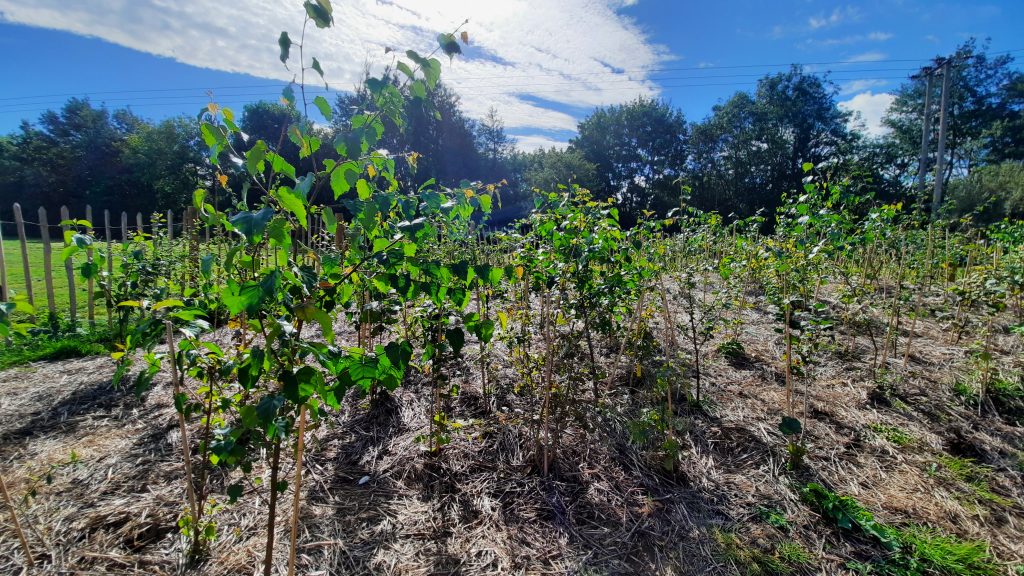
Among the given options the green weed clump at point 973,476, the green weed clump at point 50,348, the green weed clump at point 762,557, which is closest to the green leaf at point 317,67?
the green weed clump at point 762,557

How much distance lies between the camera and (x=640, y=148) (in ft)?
96.1

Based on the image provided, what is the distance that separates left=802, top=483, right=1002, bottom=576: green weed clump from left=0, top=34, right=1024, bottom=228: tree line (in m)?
21.0

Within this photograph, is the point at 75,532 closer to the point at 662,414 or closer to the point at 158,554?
the point at 158,554

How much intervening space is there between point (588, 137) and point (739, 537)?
30671mm

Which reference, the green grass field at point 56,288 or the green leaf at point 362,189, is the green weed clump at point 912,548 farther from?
the green grass field at point 56,288

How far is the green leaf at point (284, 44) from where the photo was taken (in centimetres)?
104

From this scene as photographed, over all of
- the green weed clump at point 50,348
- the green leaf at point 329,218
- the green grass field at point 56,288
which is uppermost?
the green leaf at point 329,218

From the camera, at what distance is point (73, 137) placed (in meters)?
26.3

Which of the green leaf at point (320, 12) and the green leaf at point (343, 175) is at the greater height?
the green leaf at point (320, 12)

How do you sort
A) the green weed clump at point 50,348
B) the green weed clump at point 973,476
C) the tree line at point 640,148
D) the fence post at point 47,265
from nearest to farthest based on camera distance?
the green weed clump at point 973,476 < the green weed clump at point 50,348 < the fence post at point 47,265 < the tree line at point 640,148

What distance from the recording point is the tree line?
23672 mm


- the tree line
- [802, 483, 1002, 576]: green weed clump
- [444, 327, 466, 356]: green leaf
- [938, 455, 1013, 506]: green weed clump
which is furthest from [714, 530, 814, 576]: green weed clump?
the tree line

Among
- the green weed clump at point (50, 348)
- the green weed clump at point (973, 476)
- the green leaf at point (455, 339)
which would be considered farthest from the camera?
the green weed clump at point (50, 348)

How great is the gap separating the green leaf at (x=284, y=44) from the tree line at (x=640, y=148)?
2163cm
